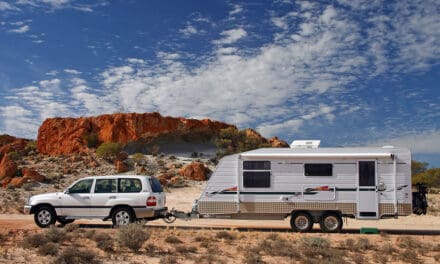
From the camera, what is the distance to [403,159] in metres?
15.4

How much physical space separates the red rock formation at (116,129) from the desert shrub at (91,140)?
0.57 ft

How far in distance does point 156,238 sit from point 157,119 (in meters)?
44.0

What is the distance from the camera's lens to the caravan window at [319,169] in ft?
51.3

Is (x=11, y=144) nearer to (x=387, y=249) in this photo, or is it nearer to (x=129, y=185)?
(x=129, y=185)

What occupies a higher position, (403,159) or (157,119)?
(157,119)

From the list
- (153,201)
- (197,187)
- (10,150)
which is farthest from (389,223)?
(10,150)

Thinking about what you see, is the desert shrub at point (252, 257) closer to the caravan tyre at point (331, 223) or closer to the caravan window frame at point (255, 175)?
the caravan window frame at point (255, 175)

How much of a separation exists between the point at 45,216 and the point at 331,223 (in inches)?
387

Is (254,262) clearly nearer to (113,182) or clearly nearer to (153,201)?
(153,201)

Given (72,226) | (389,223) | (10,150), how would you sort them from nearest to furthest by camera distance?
1. (72,226)
2. (389,223)
3. (10,150)

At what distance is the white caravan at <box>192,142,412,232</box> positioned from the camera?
15344 millimetres

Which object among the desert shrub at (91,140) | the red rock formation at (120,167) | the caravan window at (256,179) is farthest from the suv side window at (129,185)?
the desert shrub at (91,140)

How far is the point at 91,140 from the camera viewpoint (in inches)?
2243

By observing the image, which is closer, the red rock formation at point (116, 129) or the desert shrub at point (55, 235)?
the desert shrub at point (55, 235)
